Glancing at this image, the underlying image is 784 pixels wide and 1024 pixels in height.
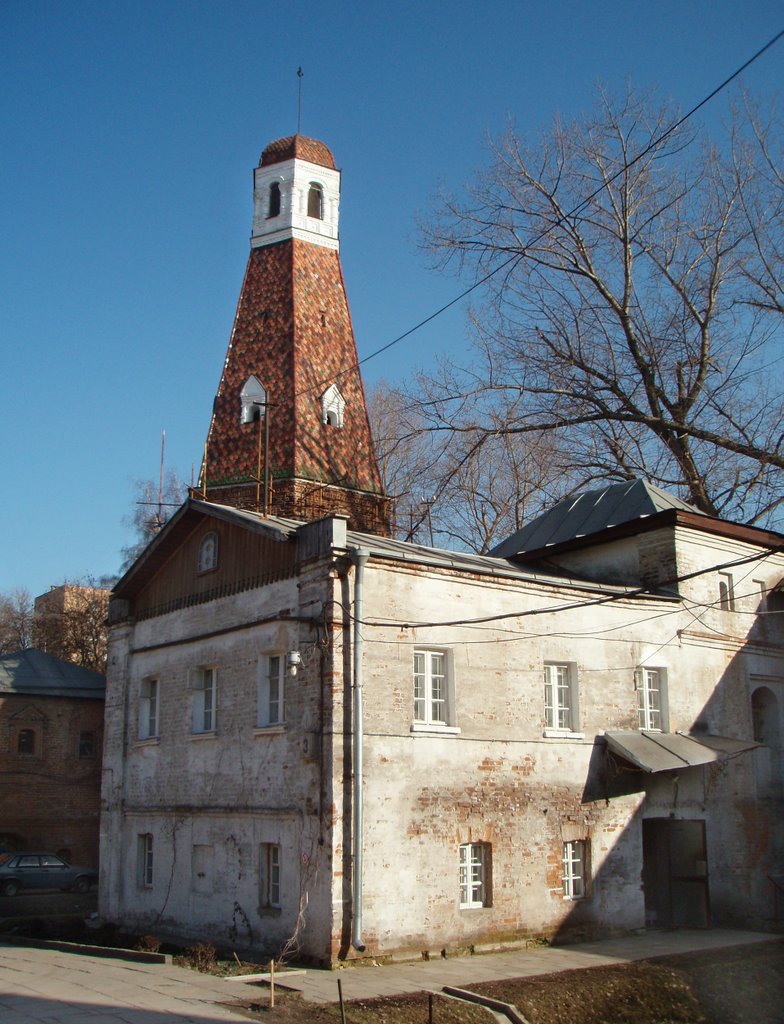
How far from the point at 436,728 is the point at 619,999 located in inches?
180

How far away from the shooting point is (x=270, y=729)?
54.2 ft

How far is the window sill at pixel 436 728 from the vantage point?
1591cm

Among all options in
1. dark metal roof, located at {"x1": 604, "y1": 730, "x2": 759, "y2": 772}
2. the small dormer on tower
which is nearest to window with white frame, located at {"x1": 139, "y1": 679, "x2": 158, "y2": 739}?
dark metal roof, located at {"x1": 604, "y1": 730, "x2": 759, "y2": 772}

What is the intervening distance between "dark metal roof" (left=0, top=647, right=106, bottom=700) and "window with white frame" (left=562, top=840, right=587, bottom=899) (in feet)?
54.5

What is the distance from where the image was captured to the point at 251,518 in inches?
707

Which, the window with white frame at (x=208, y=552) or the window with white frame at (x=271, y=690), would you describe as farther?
the window with white frame at (x=208, y=552)

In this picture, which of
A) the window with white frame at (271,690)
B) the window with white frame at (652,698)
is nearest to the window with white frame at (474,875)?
the window with white frame at (271,690)

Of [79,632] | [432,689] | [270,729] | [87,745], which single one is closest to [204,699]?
[270,729]

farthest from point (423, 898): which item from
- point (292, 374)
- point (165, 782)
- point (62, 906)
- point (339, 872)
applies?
point (292, 374)

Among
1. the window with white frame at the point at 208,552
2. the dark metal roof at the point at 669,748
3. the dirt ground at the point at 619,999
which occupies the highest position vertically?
the window with white frame at the point at 208,552

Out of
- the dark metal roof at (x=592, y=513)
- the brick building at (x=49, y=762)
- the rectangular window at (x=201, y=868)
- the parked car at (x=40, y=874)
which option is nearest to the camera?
the rectangular window at (x=201, y=868)

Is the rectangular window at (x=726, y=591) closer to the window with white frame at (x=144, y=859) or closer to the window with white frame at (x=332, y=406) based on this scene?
the window with white frame at (x=144, y=859)

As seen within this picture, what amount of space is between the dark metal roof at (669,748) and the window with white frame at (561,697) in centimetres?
78

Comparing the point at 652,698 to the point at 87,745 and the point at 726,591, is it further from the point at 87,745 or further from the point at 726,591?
the point at 87,745
